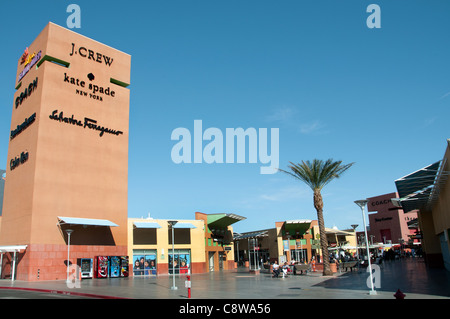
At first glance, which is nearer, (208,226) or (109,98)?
(109,98)

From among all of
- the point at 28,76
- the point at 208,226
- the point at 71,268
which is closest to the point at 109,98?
the point at 28,76

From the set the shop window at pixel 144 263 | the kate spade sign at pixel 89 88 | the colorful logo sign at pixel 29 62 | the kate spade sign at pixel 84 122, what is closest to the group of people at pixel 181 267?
the shop window at pixel 144 263

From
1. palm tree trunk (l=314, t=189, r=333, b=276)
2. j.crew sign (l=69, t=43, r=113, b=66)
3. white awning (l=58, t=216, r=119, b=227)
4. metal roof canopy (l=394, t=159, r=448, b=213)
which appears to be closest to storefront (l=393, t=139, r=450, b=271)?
metal roof canopy (l=394, t=159, r=448, b=213)

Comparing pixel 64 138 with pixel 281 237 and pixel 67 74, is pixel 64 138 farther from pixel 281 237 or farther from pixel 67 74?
pixel 281 237

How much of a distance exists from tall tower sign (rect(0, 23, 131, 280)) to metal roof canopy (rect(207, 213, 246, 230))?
46.4ft

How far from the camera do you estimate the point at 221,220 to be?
4788 cm

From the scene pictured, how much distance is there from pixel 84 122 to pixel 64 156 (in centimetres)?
379

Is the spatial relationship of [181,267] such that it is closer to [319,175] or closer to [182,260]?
[182,260]

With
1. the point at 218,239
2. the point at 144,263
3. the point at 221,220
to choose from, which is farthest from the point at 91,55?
the point at 218,239

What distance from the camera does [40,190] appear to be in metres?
29.7

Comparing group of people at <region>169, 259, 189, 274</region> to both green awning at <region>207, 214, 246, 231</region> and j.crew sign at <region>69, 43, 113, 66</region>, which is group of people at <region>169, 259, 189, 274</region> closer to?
green awning at <region>207, 214, 246, 231</region>

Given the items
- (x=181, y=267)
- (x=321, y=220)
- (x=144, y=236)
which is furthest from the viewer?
(x=181, y=267)

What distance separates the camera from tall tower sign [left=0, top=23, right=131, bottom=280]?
29641mm
